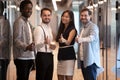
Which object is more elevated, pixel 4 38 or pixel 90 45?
pixel 4 38

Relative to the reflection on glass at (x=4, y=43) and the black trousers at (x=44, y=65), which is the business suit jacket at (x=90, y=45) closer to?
the black trousers at (x=44, y=65)

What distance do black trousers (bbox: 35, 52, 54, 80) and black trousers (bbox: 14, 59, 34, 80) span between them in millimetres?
129

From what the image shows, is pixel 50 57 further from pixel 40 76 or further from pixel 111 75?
pixel 111 75

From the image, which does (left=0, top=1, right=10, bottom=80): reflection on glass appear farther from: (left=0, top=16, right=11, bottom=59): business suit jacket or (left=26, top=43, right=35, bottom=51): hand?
(left=26, top=43, right=35, bottom=51): hand

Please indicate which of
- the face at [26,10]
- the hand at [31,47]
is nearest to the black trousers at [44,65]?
the hand at [31,47]

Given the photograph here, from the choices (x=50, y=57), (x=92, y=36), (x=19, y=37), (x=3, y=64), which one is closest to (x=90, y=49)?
(x=92, y=36)

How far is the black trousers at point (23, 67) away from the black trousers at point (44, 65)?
13 centimetres

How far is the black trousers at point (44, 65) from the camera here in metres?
3.82

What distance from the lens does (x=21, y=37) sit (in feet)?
12.8

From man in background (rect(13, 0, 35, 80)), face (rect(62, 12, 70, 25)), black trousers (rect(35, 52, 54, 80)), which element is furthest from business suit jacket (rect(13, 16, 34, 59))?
face (rect(62, 12, 70, 25))

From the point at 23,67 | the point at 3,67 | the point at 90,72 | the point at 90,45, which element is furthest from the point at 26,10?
the point at 90,72

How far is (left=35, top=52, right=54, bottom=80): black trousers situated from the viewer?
382cm

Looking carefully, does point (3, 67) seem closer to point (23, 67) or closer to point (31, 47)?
point (23, 67)

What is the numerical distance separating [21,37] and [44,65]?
1.63 ft
